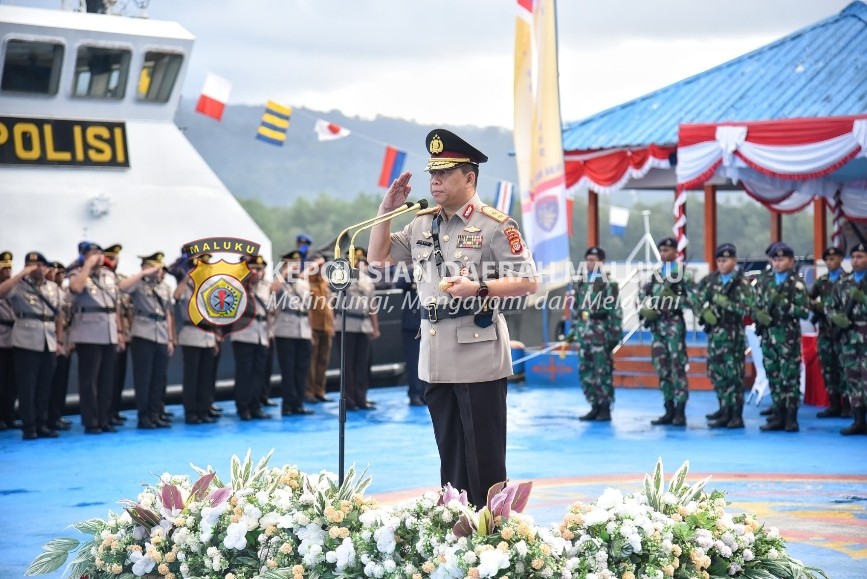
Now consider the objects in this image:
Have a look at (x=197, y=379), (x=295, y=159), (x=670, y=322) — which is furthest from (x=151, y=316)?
(x=295, y=159)

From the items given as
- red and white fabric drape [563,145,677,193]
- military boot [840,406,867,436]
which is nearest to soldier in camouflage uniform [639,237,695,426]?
military boot [840,406,867,436]

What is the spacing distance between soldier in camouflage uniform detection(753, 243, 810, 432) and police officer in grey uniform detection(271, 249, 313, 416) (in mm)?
4283

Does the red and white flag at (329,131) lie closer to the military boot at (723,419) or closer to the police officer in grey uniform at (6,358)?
the police officer in grey uniform at (6,358)

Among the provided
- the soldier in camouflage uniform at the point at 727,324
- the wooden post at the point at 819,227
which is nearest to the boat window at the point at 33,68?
the soldier in camouflage uniform at the point at 727,324

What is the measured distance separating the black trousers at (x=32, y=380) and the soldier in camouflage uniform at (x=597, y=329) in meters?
4.61

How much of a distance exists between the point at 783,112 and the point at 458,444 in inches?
424

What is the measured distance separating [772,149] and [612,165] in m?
3.84

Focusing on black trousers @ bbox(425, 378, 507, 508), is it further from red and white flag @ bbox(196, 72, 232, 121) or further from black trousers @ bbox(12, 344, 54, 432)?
red and white flag @ bbox(196, 72, 232, 121)

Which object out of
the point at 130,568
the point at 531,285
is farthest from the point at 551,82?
the point at 130,568

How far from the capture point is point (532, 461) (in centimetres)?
830

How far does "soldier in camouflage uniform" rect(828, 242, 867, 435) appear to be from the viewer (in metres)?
9.61

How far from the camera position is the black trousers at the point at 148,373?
10422 millimetres

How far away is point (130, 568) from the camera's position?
410cm

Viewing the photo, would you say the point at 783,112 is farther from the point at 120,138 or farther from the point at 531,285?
the point at 531,285
